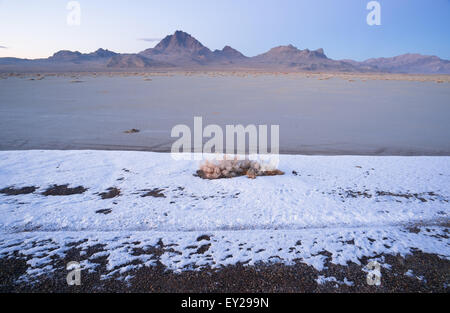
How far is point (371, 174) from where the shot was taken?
471 cm

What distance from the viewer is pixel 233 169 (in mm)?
4762

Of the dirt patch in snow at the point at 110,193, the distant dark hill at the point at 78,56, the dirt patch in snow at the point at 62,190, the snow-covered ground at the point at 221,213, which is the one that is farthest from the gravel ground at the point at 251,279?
the distant dark hill at the point at 78,56

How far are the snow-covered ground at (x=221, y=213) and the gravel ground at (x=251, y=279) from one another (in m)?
0.09

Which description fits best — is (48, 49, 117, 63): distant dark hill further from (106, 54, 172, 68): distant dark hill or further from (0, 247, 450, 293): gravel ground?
(0, 247, 450, 293): gravel ground

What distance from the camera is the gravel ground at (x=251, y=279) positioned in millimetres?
2256

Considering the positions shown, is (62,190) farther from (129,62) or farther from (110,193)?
(129,62)

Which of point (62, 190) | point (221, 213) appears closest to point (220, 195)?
point (221, 213)

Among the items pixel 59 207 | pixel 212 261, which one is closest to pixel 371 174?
pixel 212 261

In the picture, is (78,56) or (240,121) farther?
(78,56)

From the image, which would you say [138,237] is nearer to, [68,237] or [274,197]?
[68,237]

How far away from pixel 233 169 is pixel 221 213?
1.41 meters

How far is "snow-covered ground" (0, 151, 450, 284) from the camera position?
2.72m

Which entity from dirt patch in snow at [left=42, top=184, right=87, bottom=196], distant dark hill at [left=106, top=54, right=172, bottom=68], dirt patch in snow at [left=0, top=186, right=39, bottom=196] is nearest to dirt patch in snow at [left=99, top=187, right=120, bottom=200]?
dirt patch in snow at [left=42, top=184, right=87, bottom=196]
